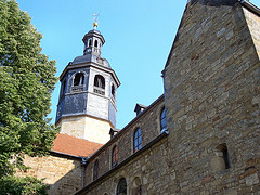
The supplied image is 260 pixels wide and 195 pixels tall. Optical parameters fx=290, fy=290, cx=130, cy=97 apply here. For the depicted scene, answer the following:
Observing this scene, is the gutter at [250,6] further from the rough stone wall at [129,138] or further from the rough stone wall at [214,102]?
the rough stone wall at [129,138]

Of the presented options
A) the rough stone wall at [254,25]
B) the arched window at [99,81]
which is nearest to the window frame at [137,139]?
the rough stone wall at [254,25]

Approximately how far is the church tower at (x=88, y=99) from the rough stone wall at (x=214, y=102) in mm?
14155

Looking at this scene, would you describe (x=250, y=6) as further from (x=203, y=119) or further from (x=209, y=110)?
(x=203, y=119)

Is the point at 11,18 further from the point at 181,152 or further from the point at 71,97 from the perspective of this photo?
the point at 71,97

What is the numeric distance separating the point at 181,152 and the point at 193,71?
2.45 m

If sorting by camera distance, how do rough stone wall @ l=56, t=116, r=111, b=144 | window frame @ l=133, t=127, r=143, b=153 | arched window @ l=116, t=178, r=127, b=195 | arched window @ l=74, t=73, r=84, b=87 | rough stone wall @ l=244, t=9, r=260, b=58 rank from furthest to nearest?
arched window @ l=74, t=73, r=84, b=87 → rough stone wall @ l=56, t=116, r=111, b=144 → window frame @ l=133, t=127, r=143, b=153 → arched window @ l=116, t=178, r=127, b=195 → rough stone wall @ l=244, t=9, r=260, b=58

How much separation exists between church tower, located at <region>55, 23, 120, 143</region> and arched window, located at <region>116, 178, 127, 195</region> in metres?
11.1

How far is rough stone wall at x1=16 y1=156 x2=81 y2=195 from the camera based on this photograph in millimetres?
15516

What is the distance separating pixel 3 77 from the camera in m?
9.20

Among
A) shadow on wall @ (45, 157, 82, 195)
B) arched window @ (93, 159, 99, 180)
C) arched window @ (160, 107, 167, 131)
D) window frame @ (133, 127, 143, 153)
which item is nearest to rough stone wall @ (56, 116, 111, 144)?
shadow on wall @ (45, 157, 82, 195)

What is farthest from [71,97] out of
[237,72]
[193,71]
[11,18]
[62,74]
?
[237,72]

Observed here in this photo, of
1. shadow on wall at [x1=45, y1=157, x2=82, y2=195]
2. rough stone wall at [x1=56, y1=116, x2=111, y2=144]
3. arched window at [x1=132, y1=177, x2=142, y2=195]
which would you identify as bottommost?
arched window at [x1=132, y1=177, x2=142, y2=195]

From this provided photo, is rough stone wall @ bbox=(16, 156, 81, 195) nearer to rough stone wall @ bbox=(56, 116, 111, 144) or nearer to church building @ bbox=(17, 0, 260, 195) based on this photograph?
church building @ bbox=(17, 0, 260, 195)

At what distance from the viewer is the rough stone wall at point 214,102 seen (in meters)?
6.42
